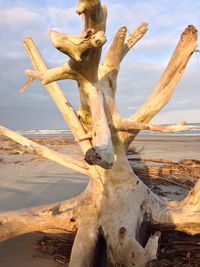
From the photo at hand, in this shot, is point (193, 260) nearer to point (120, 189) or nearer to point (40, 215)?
point (120, 189)

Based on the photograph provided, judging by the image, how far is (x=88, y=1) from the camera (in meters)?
2.34

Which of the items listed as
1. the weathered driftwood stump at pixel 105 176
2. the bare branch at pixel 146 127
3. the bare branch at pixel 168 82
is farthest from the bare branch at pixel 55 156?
the bare branch at pixel 168 82

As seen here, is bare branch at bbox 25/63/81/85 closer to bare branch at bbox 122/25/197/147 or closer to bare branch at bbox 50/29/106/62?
bare branch at bbox 50/29/106/62

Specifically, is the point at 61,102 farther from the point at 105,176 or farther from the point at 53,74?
the point at 105,176

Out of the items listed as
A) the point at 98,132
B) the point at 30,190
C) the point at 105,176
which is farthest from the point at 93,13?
the point at 30,190

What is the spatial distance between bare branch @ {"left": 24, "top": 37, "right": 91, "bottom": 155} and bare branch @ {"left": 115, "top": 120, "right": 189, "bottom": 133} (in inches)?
13.9

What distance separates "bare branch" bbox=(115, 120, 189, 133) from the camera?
8.27ft

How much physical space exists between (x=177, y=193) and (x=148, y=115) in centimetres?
243

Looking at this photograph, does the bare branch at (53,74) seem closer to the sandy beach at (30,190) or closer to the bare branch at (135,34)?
the sandy beach at (30,190)

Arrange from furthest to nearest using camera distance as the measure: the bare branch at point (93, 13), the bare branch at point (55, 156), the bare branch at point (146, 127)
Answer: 1. the bare branch at point (55, 156)
2. the bare branch at point (146, 127)
3. the bare branch at point (93, 13)

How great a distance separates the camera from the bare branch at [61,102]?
127 inches

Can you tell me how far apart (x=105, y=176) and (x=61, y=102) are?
3.00ft

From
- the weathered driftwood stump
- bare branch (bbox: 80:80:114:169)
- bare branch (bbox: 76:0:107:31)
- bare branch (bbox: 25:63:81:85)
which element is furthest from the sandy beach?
bare branch (bbox: 76:0:107:31)

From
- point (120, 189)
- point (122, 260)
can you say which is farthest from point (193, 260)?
point (120, 189)
